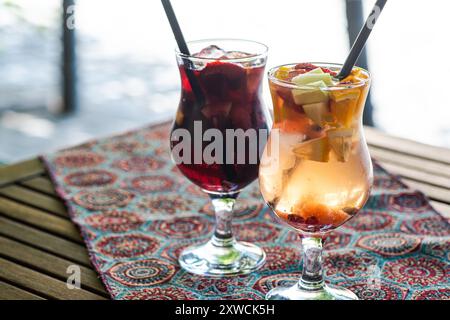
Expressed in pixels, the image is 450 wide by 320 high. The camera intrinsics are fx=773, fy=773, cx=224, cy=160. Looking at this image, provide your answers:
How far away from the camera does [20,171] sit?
66.9 inches

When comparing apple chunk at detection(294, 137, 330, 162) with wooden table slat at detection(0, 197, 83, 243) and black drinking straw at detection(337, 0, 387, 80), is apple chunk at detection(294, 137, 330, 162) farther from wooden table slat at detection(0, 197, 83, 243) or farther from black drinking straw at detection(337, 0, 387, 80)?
wooden table slat at detection(0, 197, 83, 243)

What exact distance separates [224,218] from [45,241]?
33 centimetres

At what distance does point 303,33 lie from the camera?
3.91 m

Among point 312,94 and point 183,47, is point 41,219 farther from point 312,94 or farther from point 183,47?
point 312,94

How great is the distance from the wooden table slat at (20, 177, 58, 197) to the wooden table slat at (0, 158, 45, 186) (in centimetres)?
2

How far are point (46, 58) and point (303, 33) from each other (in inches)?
60.3

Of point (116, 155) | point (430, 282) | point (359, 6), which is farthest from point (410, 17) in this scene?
point (430, 282)

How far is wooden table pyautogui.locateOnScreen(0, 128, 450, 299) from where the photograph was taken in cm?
124

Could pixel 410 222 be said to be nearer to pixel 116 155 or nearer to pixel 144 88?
pixel 116 155

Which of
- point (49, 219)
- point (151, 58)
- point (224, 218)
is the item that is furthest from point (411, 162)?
point (151, 58)

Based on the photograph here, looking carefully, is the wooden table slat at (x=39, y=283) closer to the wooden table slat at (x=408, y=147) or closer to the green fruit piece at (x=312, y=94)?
the green fruit piece at (x=312, y=94)

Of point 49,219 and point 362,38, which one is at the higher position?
point 362,38

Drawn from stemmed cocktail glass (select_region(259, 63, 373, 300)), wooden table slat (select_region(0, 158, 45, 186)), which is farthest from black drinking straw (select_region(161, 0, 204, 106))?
wooden table slat (select_region(0, 158, 45, 186))

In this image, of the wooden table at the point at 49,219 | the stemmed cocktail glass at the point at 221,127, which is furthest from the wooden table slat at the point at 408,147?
the stemmed cocktail glass at the point at 221,127
